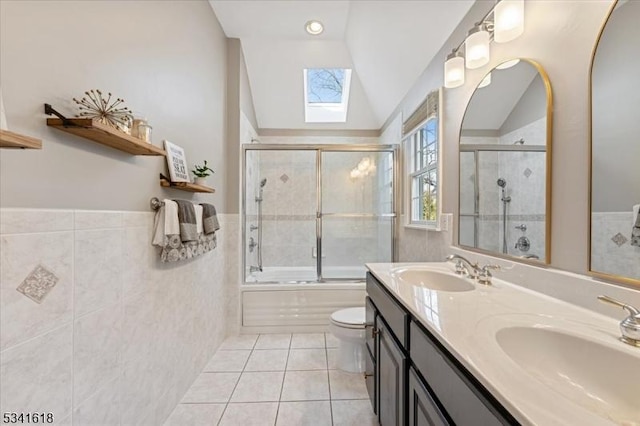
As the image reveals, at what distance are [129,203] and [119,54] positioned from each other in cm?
66

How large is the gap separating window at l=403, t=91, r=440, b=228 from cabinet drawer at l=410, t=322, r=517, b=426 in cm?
124

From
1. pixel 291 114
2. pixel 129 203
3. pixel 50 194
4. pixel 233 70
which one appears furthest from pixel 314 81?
pixel 50 194

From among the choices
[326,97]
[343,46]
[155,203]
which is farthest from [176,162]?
[326,97]

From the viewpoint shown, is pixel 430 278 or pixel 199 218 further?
pixel 199 218

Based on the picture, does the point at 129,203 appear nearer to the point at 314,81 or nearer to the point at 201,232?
the point at 201,232

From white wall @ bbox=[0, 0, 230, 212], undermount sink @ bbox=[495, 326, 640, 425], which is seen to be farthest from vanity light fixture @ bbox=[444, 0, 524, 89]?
white wall @ bbox=[0, 0, 230, 212]

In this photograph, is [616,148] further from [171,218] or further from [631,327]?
[171,218]

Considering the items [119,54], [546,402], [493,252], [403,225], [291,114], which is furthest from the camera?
[291,114]

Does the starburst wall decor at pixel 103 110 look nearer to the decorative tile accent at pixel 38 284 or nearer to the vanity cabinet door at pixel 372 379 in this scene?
the decorative tile accent at pixel 38 284

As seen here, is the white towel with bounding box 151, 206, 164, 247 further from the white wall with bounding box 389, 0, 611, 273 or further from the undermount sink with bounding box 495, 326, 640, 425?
the white wall with bounding box 389, 0, 611, 273

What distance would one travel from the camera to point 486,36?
136cm

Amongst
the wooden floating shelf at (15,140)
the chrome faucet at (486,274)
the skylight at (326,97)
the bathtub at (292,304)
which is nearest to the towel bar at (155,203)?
the wooden floating shelf at (15,140)

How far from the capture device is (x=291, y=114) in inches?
150

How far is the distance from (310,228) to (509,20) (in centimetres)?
270
